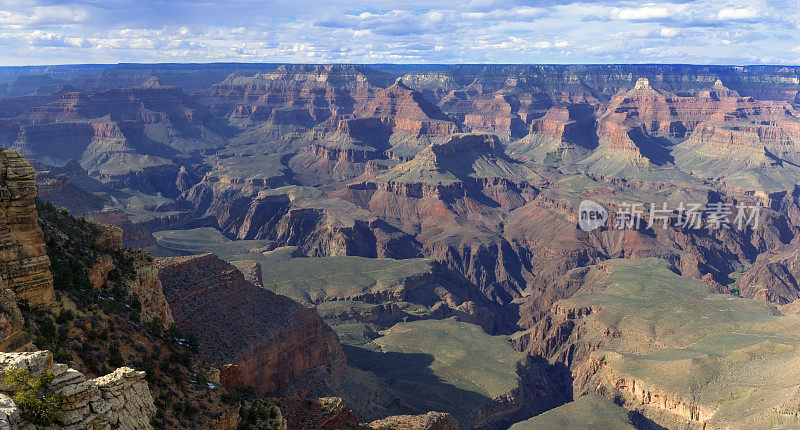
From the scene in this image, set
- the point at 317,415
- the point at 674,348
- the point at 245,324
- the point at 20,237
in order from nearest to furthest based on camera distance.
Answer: the point at 20,237, the point at 317,415, the point at 245,324, the point at 674,348

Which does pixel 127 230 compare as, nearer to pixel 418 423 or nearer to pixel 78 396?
pixel 418 423

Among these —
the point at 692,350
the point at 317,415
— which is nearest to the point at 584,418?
the point at 692,350

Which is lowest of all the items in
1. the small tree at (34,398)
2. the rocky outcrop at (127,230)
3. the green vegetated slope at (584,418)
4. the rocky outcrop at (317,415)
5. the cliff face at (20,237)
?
the green vegetated slope at (584,418)

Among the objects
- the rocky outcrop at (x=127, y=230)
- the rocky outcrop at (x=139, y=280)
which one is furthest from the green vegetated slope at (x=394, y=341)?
the rocky outcrop at (x=139, y=280)

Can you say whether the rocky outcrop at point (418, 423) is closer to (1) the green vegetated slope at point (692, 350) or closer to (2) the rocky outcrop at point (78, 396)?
(2) the rocky outcrop at point (78, 396)

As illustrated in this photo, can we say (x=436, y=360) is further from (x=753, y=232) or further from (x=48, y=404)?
(x=753, y=232)

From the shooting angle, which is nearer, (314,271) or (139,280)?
(139,280)

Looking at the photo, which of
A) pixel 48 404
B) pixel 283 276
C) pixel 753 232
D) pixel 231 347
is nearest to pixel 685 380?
pixel 231 347
